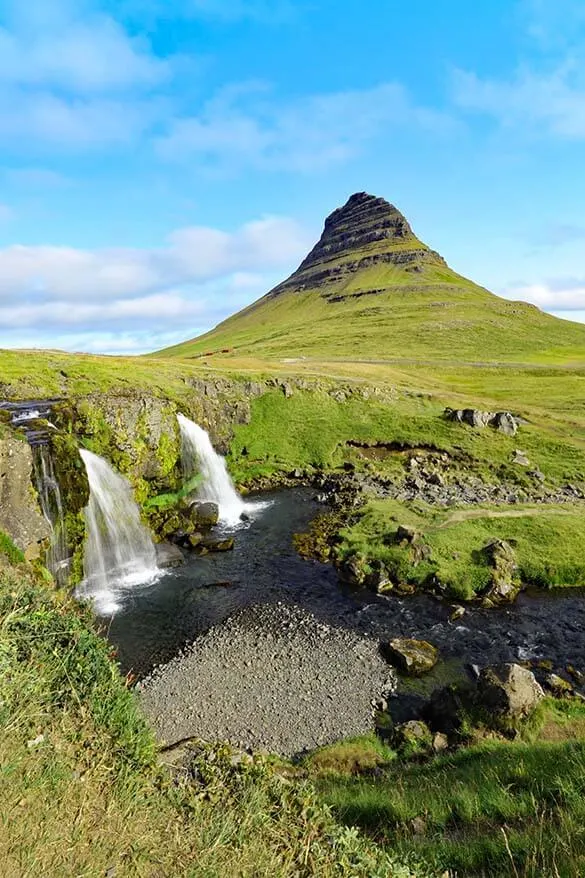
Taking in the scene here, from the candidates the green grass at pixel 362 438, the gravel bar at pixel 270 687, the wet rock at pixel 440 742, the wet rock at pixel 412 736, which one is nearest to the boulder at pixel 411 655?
the gravel bar at pixel 270 687

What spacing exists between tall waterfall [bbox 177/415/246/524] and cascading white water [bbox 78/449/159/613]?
383 inches

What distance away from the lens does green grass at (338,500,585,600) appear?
95.8 feet

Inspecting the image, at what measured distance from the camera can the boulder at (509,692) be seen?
1661 cm

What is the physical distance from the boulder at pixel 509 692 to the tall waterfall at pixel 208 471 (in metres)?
28.2

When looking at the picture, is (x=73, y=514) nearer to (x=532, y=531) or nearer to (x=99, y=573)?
(x=99, y=573)

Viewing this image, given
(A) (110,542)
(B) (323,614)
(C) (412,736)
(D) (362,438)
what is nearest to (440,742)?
(C) (412,736)

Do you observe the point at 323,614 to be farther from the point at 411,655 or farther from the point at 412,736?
the point at 412,736

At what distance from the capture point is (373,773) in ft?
50.0

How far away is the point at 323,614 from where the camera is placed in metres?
26.7

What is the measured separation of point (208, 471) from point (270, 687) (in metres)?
28.3

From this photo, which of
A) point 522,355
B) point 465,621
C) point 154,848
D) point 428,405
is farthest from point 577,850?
point 522,355

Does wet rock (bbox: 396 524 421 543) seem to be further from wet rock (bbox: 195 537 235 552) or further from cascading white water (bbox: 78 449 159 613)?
cascading white water (bbox: 78 449 159 613)

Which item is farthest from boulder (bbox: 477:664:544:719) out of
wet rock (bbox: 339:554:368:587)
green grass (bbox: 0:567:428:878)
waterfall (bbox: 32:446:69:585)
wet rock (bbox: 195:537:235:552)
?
waterfall (bbox: 32:446:69:585)

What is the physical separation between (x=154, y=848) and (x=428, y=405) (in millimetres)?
69796
